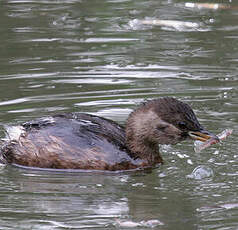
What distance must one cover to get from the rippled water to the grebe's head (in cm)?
30

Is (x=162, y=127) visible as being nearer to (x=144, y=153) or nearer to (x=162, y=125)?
(x=162, y=125)

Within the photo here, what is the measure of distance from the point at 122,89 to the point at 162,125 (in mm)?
2720

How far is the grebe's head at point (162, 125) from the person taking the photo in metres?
8.48

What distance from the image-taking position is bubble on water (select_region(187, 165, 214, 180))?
26.6 ft

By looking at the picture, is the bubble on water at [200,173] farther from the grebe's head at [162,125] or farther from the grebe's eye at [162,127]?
the grebe's eye at [162,127]

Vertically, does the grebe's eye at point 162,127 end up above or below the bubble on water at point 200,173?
above

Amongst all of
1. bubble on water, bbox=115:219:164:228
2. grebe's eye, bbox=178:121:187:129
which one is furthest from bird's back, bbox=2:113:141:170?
bubble on water, bbox=115:219:164:228

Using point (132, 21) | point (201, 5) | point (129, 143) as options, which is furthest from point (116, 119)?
point (201, 5)

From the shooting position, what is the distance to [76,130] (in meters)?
8.65

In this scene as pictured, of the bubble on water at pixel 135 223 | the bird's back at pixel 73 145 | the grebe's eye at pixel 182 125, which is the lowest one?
the bubble on water at pixel 135 223

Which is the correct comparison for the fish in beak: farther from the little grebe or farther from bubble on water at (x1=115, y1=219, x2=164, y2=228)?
bubble on water at (x1=115, y1=219, x2=164, y2=228)

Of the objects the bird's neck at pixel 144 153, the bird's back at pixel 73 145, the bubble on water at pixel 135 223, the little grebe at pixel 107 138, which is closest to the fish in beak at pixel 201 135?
the little grebe at pixel 107 138

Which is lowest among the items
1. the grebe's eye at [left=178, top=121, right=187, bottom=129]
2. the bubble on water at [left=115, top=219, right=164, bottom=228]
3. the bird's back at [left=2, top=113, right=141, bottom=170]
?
the bubble on water at [left=115, top=219, right=164, bottom=228]

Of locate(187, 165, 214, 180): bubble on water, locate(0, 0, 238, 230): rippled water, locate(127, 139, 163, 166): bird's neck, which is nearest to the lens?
locate(0, 0, 238, 230): rippled water
